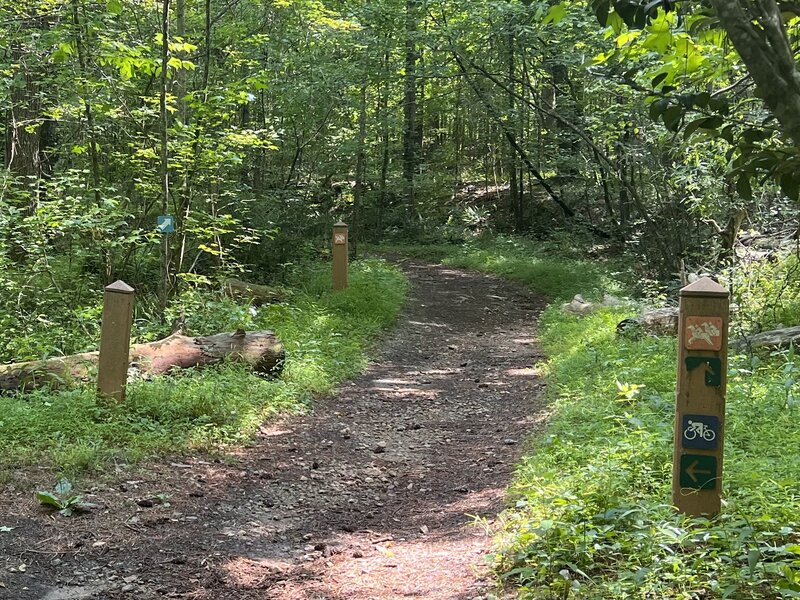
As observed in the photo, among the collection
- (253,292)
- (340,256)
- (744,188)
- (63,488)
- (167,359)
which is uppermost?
(744,188)

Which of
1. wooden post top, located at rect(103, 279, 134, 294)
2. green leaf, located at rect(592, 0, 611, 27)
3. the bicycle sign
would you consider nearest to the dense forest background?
green leaf, located at rect(592, 0, 611, 27)

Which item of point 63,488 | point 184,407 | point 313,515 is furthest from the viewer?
point 184,407

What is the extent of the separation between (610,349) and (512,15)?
10.8m

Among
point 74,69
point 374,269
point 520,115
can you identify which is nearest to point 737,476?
point 74,69

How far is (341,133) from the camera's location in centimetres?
2284

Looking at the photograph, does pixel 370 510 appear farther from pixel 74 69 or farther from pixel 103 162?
pixel 103 162

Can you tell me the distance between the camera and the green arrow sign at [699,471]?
3.74 m

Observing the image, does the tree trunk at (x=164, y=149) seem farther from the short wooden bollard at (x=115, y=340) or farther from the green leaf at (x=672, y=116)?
the green leaf at (x=672, y=116)

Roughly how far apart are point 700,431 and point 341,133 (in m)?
20.3

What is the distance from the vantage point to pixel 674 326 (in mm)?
9148

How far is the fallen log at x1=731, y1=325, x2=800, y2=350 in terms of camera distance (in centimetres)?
739

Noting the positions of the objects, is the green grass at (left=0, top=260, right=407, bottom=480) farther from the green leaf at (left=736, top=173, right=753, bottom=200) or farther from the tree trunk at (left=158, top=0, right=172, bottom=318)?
the green leaf at (left=736, top=173, right=753, bottom=200)

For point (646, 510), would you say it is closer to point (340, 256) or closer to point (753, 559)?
point (753, 559)

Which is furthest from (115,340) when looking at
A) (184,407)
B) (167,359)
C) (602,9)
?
(602,9)
